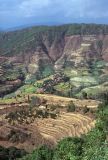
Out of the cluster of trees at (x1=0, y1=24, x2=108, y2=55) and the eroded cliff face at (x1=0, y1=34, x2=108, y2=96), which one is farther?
the cluster of trees at (x1=0, y1=24, x2=108, y2=55)

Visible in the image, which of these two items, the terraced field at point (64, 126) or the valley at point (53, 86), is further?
the valley at point (53, 86)

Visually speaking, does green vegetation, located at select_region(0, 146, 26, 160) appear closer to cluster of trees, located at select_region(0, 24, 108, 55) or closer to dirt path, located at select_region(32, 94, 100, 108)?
dirt path, located at select_region(32, 94, 100, 108)

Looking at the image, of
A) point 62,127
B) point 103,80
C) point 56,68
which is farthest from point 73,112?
point 56,68

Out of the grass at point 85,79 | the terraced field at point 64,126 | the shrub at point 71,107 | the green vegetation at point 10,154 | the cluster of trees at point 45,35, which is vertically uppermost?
the cluster of trees at point 45,35

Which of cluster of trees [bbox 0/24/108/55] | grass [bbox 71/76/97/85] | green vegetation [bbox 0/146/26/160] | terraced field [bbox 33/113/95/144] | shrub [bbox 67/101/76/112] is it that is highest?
cluster of trees [bbox 0/24/108/55]

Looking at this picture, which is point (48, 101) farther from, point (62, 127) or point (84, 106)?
point (62, 127)

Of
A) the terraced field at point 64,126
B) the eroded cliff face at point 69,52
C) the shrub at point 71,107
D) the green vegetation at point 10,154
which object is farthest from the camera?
the eroded cliff face at point 69,52

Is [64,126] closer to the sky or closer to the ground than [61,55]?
closer to the ground

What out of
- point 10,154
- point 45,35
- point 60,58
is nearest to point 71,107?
point 10,154

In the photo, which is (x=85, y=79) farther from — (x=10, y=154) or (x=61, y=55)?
(x=10, y=154)

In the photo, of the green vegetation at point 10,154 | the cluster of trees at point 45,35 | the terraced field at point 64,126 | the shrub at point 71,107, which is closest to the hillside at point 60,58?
the cluster of trees at point 45,35

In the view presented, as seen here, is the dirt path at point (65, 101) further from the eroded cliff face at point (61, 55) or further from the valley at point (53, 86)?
the eroded cliff face at point (61, 55)

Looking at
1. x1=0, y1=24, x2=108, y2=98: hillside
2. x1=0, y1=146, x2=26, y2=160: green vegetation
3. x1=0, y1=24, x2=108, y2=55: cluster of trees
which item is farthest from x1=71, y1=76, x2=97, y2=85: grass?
x1=0, y1=146, x2=26, y2=160: green vegetation
